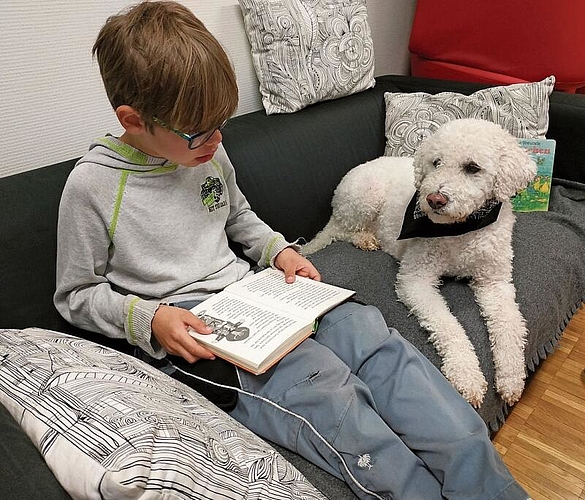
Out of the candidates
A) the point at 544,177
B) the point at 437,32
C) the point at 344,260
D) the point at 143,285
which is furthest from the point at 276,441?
the point at 437,32

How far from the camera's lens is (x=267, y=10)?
1.75 m

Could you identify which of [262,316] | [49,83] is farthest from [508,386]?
[49,83]

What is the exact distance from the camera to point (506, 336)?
1289 millimetres

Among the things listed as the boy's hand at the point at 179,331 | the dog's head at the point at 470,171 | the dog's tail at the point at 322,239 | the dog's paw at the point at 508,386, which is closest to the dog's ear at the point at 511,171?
the dog's head at the point at 470,171

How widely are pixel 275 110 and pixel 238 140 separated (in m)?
0.31

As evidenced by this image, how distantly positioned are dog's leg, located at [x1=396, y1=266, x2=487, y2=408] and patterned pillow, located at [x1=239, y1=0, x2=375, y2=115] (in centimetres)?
82

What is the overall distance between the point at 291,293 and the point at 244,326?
0.16m

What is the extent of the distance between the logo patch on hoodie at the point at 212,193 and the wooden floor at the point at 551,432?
3.39ft

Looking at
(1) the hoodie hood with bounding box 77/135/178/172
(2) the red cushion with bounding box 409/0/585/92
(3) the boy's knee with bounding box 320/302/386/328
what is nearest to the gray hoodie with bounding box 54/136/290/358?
(1) the hoodie hood with bounding box 77/135/178/172

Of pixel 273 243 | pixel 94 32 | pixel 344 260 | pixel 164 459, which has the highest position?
pixel 94 32

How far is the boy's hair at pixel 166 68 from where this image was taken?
920 mm

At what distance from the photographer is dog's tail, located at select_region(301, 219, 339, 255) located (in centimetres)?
175

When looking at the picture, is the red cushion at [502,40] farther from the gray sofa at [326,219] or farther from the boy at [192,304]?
the boy at [192,304]

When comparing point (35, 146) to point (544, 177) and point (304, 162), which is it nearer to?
point (304, 162)
